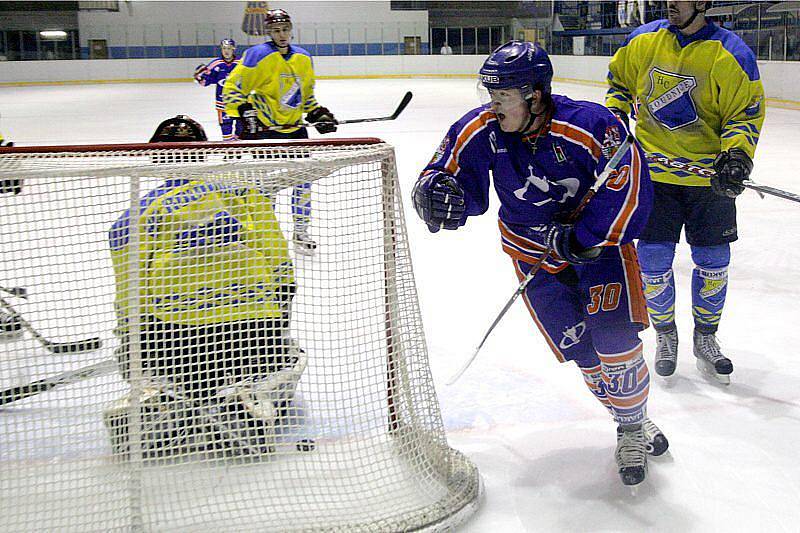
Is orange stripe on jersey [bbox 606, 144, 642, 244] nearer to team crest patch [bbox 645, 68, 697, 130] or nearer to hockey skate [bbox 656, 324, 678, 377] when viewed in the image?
team crest patch [bbox 645, 68, 697, 130]

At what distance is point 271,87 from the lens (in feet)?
15.0

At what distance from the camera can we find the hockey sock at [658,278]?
2.85 metres

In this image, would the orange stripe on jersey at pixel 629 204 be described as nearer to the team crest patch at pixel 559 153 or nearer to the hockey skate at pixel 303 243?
the team crest patch at pixel 559 153

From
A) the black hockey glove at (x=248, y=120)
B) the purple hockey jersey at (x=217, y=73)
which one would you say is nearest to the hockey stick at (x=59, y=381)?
the black hockey glove at (x=248, y=120)

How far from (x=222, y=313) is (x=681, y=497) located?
115 cm

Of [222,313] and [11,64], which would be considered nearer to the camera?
[222,313]

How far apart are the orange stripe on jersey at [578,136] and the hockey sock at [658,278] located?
988 millimetres

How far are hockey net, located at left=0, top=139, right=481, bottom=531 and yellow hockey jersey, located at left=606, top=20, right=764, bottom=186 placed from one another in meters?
1.11

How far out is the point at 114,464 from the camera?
2.06 m

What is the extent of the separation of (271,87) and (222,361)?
2783mm

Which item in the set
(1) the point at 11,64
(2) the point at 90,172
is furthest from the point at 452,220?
(1) the point at 11,64

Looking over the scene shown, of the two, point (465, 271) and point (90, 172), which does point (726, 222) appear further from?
point (90, 172)

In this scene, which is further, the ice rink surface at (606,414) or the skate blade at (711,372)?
the skate blade at (711,372)

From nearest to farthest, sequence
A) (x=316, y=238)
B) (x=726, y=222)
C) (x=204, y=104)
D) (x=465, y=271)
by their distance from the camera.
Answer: (x=316, y=238)
(x=726, y=222)
(x=465, y=271)
(x=204, y=104)
